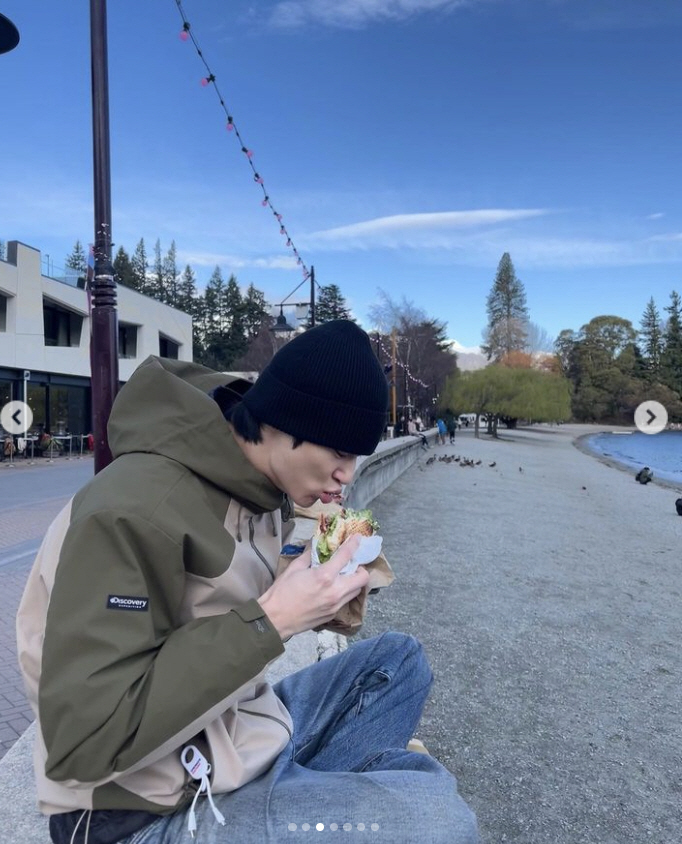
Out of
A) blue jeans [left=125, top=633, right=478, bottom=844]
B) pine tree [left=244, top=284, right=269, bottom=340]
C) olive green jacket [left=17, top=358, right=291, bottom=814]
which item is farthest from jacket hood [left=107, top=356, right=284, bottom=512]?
pine tree [left=244, top=284, right=269, bottom=340]

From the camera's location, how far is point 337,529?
78.0 inches

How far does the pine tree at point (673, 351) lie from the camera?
90812 mm

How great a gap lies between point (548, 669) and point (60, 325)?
26990 mm

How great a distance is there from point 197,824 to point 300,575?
529mm

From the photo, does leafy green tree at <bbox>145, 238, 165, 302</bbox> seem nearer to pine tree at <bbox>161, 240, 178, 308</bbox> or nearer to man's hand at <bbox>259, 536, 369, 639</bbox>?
pine tree at <bbox>161, 240, 178, 308</bbox>

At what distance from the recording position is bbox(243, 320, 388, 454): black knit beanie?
1.55 meters

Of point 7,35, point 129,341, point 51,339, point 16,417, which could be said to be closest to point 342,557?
point 7,35

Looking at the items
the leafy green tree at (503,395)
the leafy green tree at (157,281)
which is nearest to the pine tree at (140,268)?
the leafy green tree at (157,281)

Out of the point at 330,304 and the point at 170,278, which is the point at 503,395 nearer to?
the point at 330,304

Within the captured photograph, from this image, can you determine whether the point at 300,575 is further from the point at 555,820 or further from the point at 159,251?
the point at 159,251

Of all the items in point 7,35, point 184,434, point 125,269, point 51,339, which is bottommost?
point 184,434

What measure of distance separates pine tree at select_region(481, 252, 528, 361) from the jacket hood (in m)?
104

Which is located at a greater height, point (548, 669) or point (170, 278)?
point (170, 278)

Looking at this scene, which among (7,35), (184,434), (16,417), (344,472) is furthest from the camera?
(16,417)
